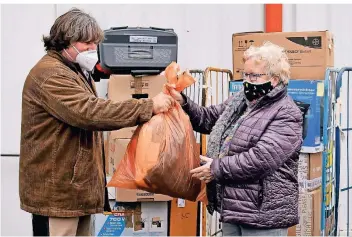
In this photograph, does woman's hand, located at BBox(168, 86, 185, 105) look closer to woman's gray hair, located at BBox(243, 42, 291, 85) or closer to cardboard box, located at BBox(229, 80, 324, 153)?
woman's gray hair, located at BBox(243, 42, 291, 85)

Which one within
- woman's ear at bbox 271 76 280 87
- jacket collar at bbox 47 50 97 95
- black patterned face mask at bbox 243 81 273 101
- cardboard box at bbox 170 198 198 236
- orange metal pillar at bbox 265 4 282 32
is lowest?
cardboard box at bbox 170 198 198 236

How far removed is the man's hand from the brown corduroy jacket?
2.6 inches

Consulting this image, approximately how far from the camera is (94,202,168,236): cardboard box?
4.91m

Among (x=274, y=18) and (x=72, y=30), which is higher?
(x=274, y=18)

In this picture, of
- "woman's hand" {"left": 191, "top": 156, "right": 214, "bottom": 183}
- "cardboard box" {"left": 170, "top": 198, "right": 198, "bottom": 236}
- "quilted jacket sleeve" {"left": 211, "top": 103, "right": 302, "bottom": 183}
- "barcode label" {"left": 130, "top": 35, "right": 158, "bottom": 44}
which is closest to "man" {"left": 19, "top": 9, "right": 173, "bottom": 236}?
"woman's hand" {"left": 191, "top": 156, "right": 214, "bottom": 183}

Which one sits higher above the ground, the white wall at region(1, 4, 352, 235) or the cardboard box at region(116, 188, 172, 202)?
the white wall at region(1, 4, 352, 235)

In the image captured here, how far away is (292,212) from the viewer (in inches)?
132

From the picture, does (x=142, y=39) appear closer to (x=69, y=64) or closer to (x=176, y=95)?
(x=176, y=95)

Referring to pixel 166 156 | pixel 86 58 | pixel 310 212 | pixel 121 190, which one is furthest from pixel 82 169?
pixel 310 212

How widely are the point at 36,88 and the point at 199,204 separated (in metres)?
2.10

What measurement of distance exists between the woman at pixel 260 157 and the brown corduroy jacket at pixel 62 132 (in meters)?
0.44

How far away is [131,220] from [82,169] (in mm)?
1734

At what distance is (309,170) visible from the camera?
449 centimetres

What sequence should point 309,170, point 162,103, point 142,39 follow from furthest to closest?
point 142,39 < point 309,170 < point 162,103
